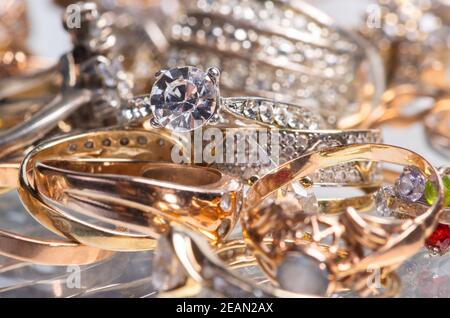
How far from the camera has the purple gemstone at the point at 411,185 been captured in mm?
683

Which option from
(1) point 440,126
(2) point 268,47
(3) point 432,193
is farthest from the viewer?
(1) point 440,126

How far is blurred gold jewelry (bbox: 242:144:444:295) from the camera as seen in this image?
22.3 inches

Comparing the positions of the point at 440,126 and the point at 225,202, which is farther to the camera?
the point at 440,126

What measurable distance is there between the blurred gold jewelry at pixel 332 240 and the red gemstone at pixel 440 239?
8 centimetres

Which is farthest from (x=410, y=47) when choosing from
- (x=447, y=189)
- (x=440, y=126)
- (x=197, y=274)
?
(x=197, y=274)

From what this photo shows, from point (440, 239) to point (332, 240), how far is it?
16 centimetres

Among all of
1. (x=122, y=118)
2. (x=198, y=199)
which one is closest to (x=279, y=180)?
(x=198, y=199)

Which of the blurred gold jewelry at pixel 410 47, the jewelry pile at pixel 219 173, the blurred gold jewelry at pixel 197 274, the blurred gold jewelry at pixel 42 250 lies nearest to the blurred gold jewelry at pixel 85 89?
the jewelry pile at pixel 219 173

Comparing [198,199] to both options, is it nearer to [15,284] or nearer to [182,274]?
[182,274]

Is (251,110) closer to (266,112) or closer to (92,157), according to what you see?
(266,112)

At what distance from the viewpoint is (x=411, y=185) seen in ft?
2.27

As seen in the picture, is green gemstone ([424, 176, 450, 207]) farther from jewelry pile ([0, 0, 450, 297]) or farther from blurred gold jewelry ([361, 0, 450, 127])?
blurred gold jewelry ([361, 0, 450, 127])

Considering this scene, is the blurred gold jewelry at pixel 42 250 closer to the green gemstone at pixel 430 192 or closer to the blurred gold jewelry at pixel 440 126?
the green gemstone at pixel 430 192

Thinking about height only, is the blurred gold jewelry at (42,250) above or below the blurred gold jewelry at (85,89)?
below
